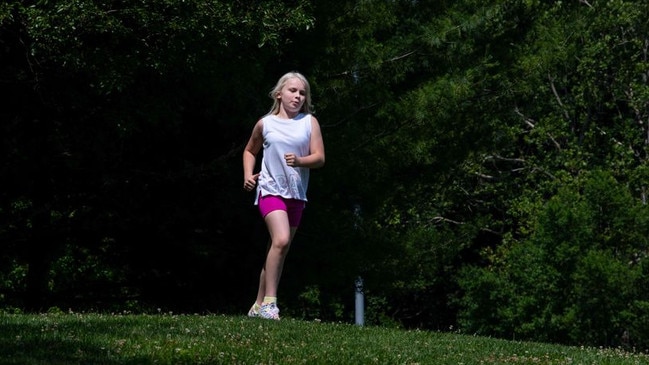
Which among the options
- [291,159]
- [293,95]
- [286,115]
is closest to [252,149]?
[286,115]

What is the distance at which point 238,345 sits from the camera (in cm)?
837

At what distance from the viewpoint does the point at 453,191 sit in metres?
33.9

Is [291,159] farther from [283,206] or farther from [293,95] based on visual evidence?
[293,95]

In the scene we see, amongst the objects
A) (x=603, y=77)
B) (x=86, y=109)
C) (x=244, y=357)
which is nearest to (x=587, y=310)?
(x=603, y=77)

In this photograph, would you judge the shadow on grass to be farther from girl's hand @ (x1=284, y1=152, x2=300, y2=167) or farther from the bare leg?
girl's hand @ (x1=284, y1=152, x2=300, y2=167)

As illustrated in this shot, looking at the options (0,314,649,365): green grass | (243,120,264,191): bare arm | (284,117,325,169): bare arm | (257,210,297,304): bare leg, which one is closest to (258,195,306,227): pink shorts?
(257,210,297,304): bare leg

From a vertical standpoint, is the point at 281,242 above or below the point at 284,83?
below

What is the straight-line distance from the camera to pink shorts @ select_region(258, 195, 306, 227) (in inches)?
410

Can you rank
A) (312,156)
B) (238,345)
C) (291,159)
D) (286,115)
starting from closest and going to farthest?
(238,345)
(291,159)
(312,156)
(286,115)

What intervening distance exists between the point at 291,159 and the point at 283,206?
1.84ft

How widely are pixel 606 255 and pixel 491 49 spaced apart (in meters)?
7.93

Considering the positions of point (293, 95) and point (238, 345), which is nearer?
point (238, 345)

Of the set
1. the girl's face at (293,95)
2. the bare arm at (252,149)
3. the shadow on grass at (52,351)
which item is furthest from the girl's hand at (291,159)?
the shadow on grass at (52,351)

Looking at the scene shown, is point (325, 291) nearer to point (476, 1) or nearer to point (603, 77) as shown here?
point (476, 1)
